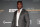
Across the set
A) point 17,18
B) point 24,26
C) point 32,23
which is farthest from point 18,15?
point 32,23

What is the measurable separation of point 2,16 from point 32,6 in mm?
942

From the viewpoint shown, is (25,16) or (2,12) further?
(2,12)

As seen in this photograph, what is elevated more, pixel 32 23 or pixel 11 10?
pixel 11 10

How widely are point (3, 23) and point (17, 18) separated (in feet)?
4.21

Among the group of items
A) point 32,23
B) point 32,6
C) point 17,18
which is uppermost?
point 32,6

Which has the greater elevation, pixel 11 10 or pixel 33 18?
pixel 11 10

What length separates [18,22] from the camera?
1872 mm

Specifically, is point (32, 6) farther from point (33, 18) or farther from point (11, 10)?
point (11, 10)

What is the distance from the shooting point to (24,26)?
1863 mm

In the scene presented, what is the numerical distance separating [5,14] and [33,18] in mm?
840

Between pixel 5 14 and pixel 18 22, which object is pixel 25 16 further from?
pixel 5 14

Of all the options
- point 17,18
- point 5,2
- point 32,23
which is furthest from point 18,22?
point 5,2

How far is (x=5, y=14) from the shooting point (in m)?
3.15

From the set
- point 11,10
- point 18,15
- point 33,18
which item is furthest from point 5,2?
point 18,15
